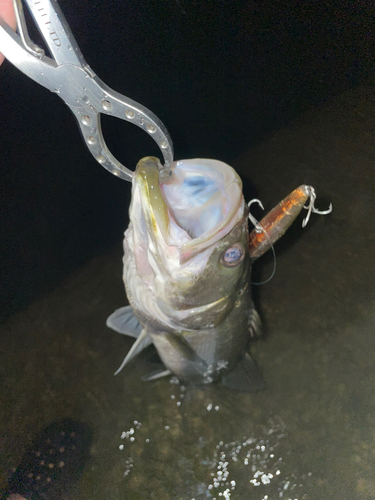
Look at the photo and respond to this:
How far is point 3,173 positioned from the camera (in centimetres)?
88

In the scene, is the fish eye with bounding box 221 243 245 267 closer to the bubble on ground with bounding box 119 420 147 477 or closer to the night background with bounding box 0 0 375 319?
the night background with bounding box 0 0 375 319

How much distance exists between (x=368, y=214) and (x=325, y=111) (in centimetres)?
41

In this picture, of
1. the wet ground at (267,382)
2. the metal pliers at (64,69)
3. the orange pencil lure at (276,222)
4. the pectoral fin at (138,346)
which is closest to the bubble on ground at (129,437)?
the wet ground at (267,382)

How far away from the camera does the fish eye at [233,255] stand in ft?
2.30

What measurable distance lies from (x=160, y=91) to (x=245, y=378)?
1086 millimetres

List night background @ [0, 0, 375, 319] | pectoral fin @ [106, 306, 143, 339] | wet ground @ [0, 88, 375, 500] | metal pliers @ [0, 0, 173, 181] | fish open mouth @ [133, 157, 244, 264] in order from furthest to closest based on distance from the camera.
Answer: pectoral fin @ [106, 306, 143, 339], wet ground @ [0, 88, 375, 500], night background @ [0, 0, 375, 319], fish open mouth @ [133, 157, 244, 264], metal pliers @ [0, 0, 173, 181]

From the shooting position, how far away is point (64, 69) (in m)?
0.48

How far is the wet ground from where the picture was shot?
1.08m

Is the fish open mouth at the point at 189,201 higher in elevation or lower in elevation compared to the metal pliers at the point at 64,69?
lower

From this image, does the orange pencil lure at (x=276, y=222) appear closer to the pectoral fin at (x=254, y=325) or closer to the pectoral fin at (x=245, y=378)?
the pectoral fin at (x=254, y=325)

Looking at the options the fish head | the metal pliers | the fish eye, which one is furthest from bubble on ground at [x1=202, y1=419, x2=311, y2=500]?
the metal pliers

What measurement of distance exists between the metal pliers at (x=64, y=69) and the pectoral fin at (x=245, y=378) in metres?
0.94

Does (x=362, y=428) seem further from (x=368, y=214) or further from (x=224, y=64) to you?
(x=224, y=64)

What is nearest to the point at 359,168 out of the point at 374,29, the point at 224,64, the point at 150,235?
the point at 374,29
